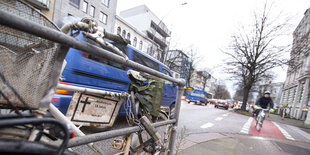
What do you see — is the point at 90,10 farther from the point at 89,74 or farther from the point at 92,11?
the point at 89,74

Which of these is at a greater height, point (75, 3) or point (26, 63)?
point (75, 3)

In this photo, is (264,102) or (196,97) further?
(196,97)

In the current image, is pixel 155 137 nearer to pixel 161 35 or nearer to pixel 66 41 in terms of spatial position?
Result: pixel 66 41

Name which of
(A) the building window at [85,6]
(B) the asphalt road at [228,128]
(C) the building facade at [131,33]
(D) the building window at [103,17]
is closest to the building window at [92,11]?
(A) the building window at [85,6]

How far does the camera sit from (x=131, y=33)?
28.3m

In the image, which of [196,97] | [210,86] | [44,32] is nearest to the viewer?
[44,32]

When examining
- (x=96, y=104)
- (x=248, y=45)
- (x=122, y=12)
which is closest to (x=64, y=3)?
(x=96, y=104)

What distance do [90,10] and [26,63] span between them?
22.8 metres

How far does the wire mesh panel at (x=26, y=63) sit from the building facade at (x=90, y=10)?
1546 cm

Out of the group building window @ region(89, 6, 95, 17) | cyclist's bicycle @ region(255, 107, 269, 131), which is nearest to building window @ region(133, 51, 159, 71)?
cyclist's bicycle @ region(255, 107, 269, 131)

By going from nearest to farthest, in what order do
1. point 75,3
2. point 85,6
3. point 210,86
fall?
point 75,3 → point 85,6 → point 210,86

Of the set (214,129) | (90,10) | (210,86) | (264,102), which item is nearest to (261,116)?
(264,102)

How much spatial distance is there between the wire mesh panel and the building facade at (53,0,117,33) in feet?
50.7

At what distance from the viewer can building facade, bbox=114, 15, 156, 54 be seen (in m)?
25.3
